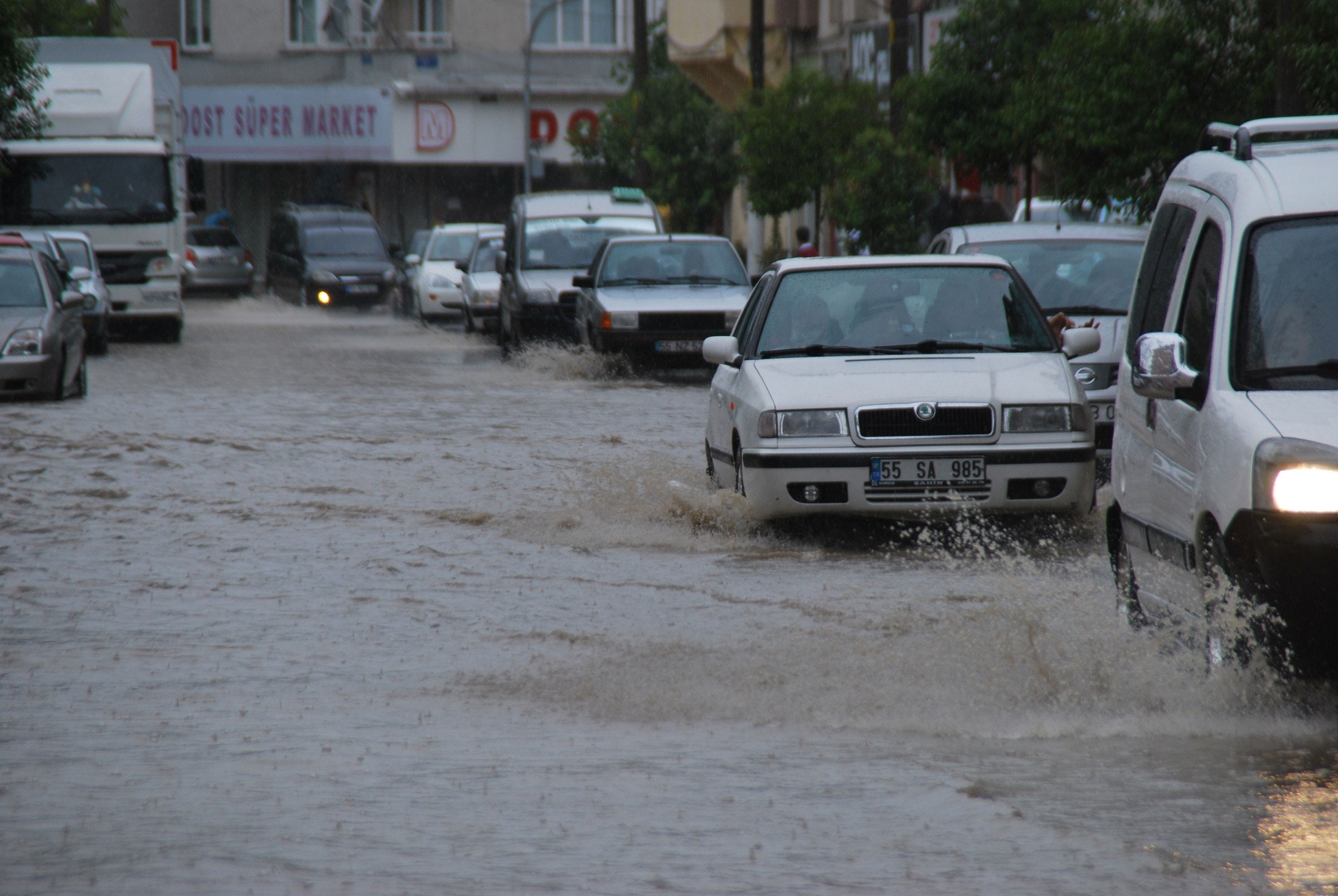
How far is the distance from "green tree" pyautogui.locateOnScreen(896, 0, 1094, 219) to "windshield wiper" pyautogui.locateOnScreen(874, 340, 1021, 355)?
1335cm

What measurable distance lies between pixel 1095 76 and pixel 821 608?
36.2 ft

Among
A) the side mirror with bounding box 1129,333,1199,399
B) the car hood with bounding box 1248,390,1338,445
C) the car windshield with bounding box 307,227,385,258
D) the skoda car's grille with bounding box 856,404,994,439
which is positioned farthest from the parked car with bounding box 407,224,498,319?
the car hood with bounding box 1248,390,1338,445

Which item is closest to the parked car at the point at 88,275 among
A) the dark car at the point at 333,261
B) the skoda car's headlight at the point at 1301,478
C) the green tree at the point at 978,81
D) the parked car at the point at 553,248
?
the parked car at the point at 553,248

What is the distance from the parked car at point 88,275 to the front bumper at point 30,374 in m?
5.14

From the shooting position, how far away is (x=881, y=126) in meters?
30.1

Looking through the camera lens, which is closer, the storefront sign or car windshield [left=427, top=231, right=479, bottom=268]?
car windshield [left=427, top=231, right=479, bottom=268]

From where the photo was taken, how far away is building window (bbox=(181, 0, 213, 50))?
6094cm

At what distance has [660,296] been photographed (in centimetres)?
2161

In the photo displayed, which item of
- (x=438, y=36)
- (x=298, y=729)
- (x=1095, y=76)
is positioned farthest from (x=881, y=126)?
(x=438, y=36)

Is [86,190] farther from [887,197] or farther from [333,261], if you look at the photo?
[333,261]

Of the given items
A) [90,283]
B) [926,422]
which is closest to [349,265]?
[90,283]

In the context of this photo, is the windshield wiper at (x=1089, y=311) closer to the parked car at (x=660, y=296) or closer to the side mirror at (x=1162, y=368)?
the side mirror at (x=1162, y=368)

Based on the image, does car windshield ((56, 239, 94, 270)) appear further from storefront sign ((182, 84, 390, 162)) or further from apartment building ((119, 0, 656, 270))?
storefront sign ((182, 84, 390, 162))

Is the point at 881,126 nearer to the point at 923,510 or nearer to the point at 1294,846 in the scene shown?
the point at 923,510
